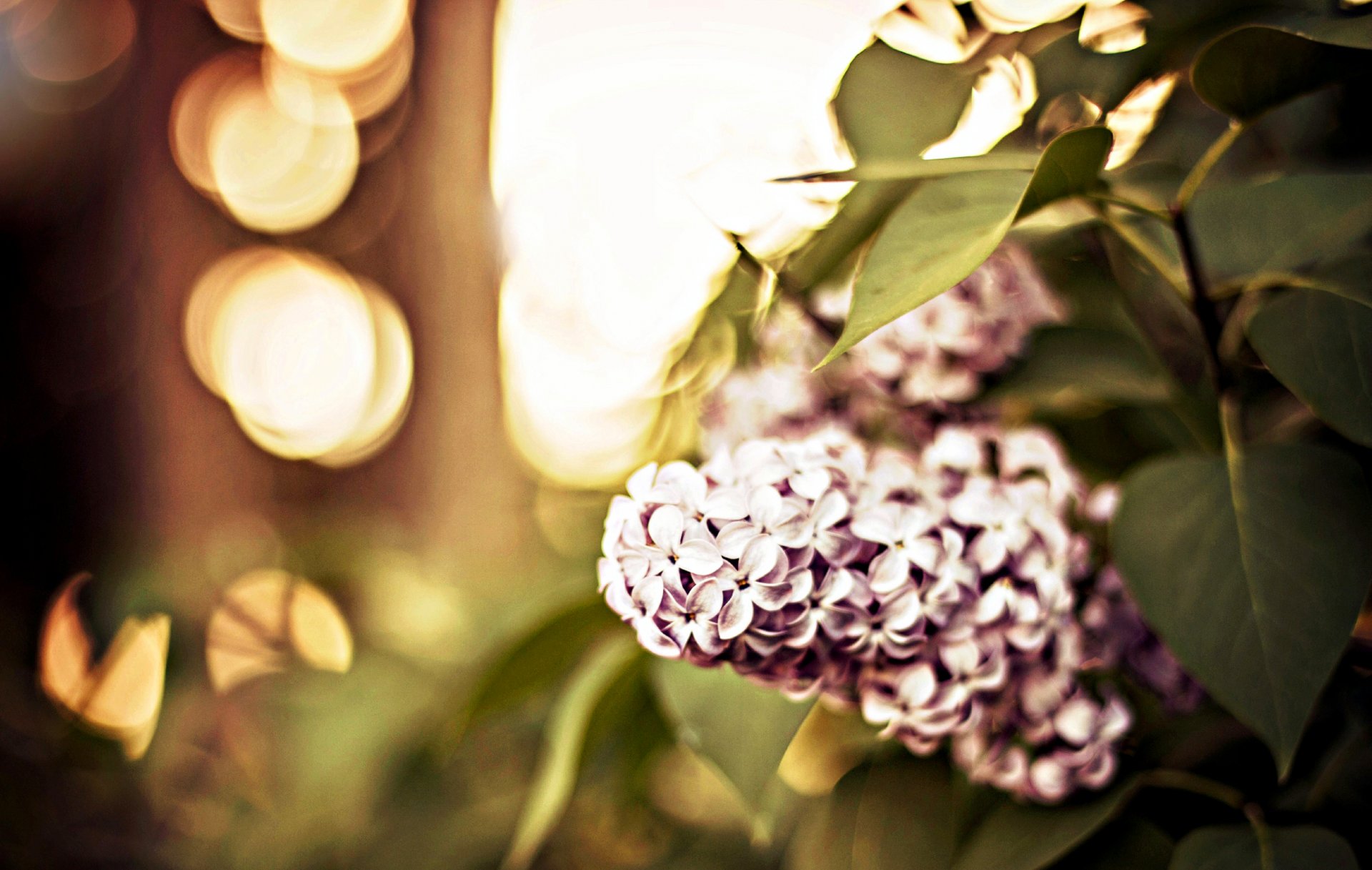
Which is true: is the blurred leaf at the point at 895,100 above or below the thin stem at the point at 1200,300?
above

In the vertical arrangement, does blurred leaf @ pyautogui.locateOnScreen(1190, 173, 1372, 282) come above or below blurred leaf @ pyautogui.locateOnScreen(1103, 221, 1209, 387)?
above

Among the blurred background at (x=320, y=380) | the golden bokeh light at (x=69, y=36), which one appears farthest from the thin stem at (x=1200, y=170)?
the golden bokeh light at (x=69, y=36)

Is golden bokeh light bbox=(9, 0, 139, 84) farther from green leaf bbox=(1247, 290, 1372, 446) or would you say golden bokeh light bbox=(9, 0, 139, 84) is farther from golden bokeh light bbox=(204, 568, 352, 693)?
green leaf bbox=(1247, 290, 1372, 446)

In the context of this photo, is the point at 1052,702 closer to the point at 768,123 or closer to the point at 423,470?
the point at 768,123

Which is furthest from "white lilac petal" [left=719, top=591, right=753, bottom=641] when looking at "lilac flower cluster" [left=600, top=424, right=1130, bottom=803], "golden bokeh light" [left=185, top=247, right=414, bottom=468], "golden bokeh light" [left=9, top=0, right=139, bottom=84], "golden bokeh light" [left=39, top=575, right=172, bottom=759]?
"golden bokeh light" [left=9, top=0, right=139, bottom=84]

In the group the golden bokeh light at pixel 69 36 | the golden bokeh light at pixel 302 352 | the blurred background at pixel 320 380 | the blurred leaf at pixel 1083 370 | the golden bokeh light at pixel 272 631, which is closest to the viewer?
the blurred leaf at pixel 1083 370

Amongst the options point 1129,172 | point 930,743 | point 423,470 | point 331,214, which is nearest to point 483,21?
point 331,214

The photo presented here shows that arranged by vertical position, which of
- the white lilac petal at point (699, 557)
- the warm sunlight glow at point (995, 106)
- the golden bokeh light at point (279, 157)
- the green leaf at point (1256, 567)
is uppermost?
the warm sunlight glow at point (995, 106)

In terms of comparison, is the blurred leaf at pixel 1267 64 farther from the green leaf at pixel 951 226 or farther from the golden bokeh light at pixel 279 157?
the golden bokeh light at pixel 279 157
